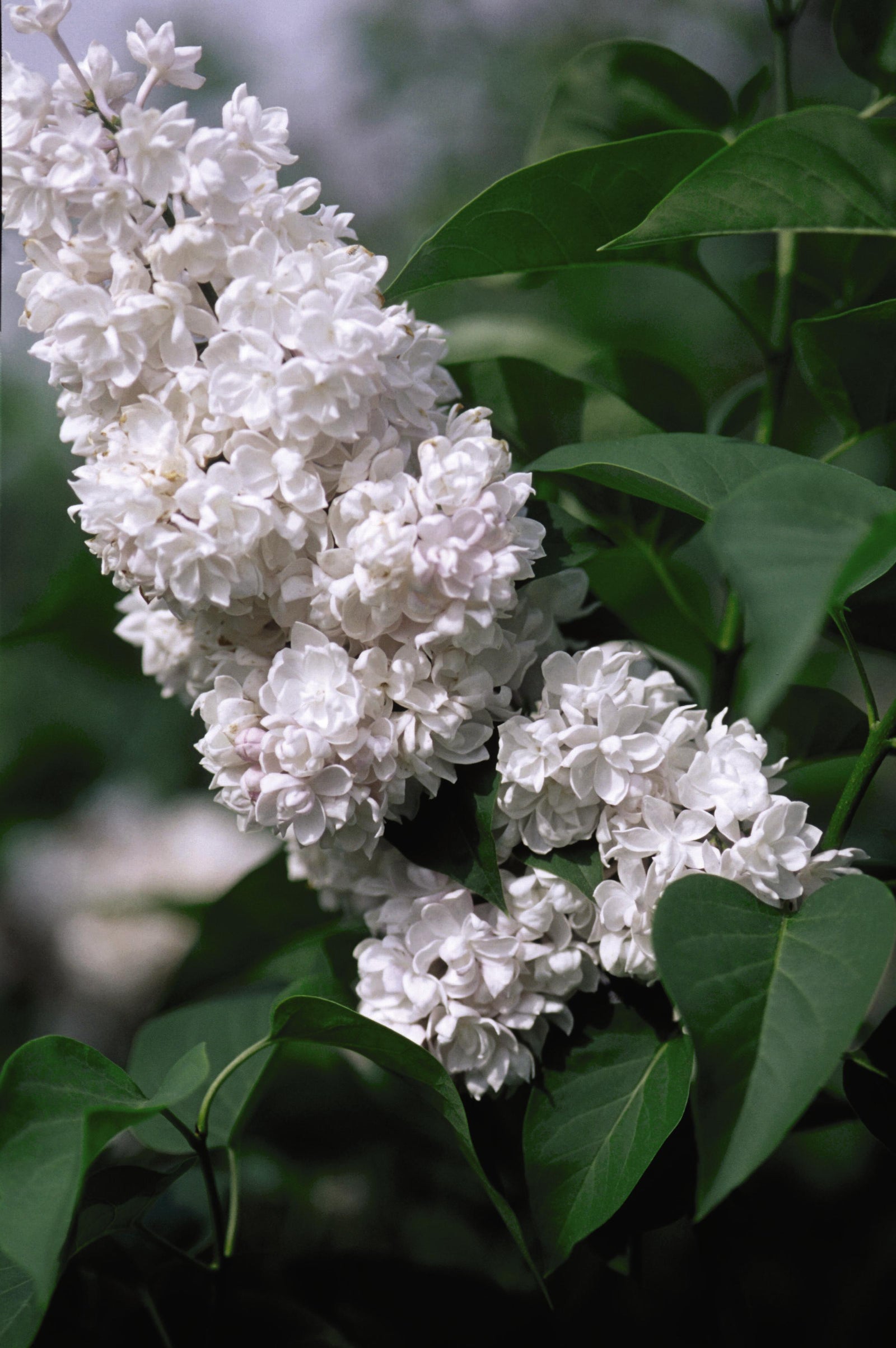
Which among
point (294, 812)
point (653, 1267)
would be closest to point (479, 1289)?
point (653, 1267)

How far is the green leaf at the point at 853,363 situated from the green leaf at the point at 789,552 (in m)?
0.17

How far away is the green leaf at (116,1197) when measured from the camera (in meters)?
0.41

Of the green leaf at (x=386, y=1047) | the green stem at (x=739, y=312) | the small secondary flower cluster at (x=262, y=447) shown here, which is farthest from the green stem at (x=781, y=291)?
the green leaf at (x=386, y=1047)

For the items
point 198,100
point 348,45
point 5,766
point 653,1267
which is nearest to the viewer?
point 653,1267

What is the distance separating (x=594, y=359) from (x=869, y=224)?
7.9 inches

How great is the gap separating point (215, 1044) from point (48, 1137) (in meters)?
0.26

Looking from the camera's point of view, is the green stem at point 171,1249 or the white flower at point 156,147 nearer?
the white flower at point 156,147

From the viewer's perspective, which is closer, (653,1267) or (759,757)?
(759,757)

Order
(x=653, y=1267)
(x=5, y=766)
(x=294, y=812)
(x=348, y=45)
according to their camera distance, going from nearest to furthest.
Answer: (x=294, y=812), (x=653, y=1267), (x=5, y=766), (x=348, y=45)

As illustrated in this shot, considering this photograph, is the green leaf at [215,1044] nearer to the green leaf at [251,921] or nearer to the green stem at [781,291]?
the green leaf at [251,921]

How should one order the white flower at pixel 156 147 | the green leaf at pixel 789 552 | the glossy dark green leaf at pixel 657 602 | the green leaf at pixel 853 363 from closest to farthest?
the green leaf at pixel 789 552 < the white flower at pixel 156 147 < the green leaf at pixel 853 363 < the glossy dark green leaf at pixel 657 602

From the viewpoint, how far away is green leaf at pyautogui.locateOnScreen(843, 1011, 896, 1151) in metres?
0.40

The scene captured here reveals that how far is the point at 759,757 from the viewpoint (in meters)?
0.37

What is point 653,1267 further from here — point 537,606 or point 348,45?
point 348,45
